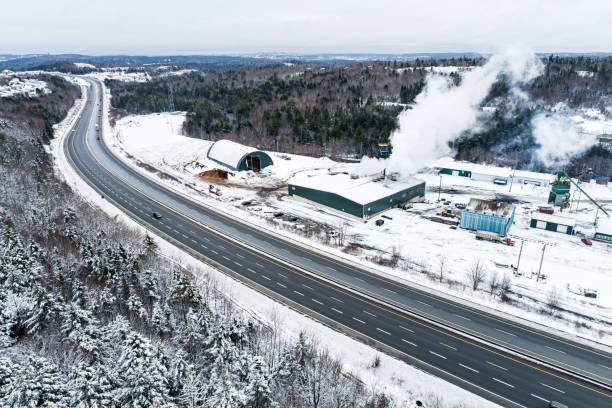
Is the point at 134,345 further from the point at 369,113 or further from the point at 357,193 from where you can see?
the point at 369,113

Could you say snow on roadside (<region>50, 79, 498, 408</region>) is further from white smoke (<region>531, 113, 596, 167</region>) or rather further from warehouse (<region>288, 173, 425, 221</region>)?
white smoke (<region>531, 113, 596, 167</region>)

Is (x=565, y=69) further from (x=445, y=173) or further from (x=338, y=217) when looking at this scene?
(x=338, y=217)

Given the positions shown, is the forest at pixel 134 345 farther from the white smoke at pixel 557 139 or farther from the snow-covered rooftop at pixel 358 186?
the white smoke at pixel 557 139

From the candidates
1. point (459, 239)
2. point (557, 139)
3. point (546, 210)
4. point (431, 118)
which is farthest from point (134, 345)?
point (557, 139)

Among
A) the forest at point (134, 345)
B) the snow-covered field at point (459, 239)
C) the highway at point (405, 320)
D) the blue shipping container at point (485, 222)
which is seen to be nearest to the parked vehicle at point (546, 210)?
the snow-covered field at point (459, 239)

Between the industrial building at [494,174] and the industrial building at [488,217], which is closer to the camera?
the industrial building at [488,217]
